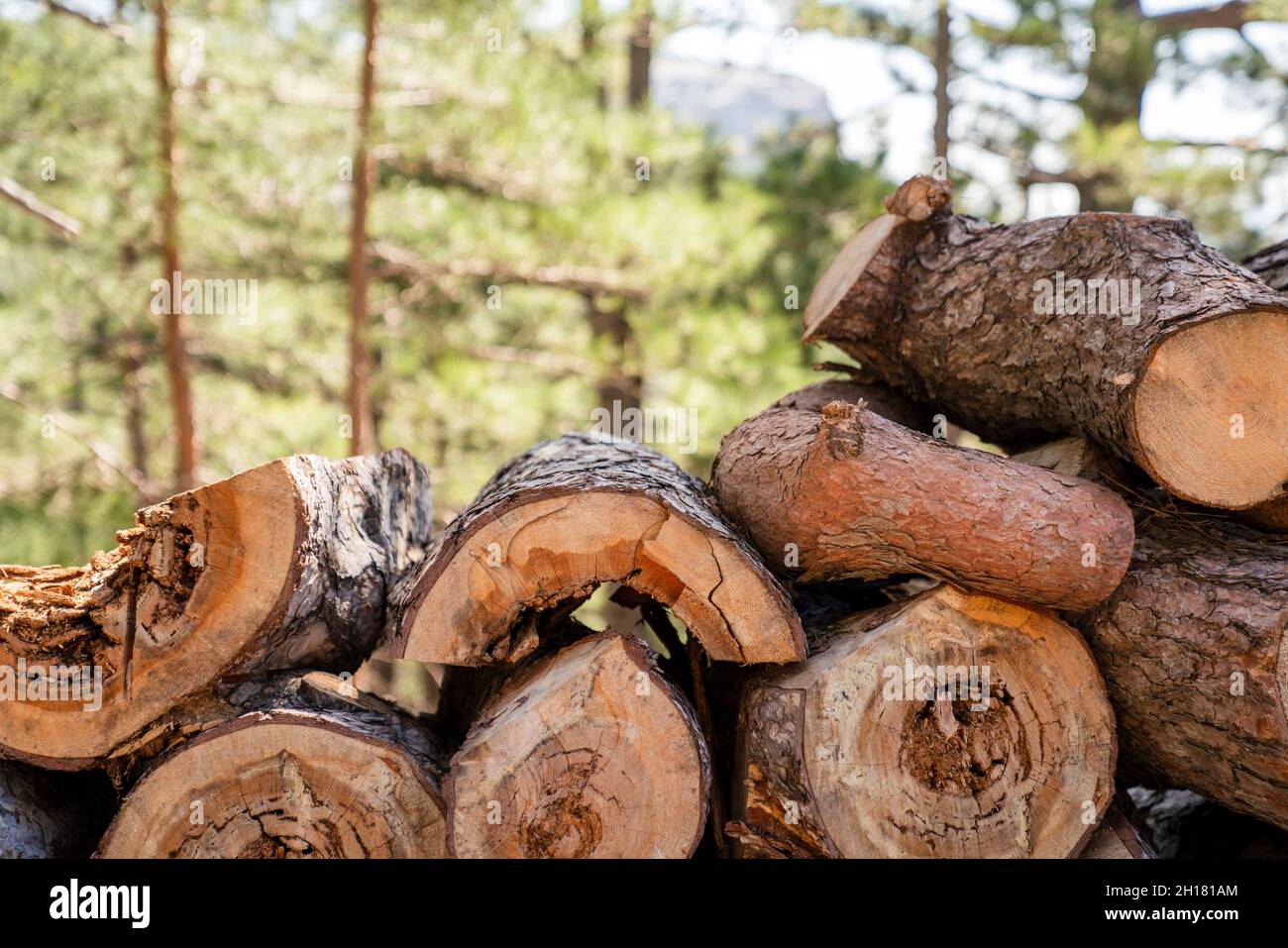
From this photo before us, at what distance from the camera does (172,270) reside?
5.79m

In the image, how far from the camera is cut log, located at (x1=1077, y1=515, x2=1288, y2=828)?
1.83 metres

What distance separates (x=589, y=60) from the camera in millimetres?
7504

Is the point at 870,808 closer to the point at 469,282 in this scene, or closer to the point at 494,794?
the point at 494,794

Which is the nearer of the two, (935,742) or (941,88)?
(935,742)

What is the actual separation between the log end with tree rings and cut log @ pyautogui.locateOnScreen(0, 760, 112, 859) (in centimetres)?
234

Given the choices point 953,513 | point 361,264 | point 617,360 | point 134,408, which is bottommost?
point 953,513

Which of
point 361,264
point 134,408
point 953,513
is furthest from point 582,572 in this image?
point 134,408

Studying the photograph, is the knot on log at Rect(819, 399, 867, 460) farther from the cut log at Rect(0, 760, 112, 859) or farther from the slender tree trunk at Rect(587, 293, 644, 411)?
the slender tree trunk at Rect(587, 293, 644, 411)

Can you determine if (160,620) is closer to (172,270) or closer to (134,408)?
(172,270)

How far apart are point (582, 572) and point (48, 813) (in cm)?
122

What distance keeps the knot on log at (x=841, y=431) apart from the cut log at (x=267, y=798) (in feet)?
3.45

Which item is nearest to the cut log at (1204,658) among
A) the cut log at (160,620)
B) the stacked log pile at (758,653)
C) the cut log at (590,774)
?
the stacked log pile at (758,653)

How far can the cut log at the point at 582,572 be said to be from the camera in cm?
187
